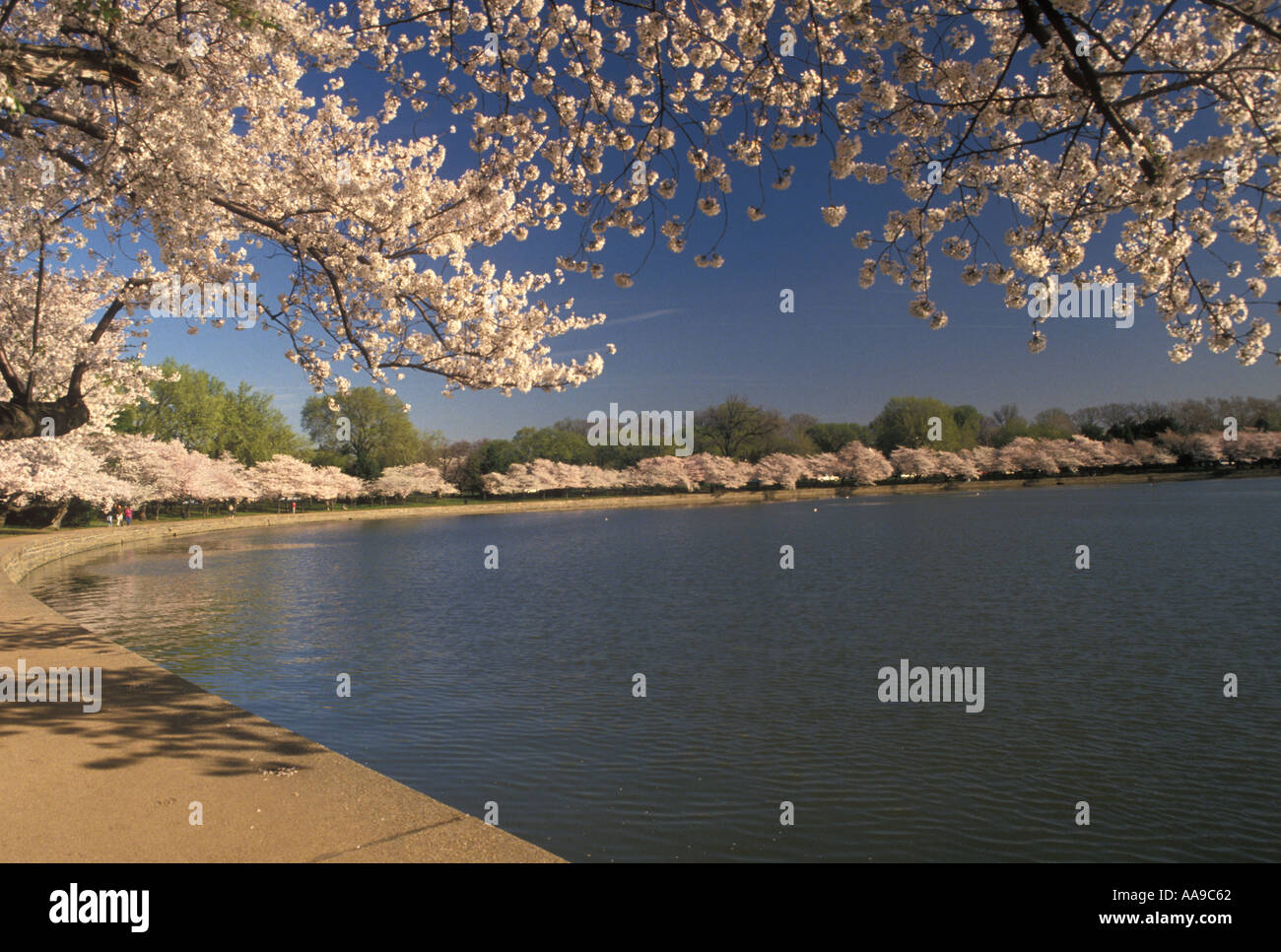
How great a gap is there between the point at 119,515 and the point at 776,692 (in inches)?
1903

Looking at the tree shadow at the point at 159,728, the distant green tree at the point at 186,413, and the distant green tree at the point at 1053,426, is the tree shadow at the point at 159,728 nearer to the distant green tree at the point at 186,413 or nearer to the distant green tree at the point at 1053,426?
the distant green tree at the point at 186,413

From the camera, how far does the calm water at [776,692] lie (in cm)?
650

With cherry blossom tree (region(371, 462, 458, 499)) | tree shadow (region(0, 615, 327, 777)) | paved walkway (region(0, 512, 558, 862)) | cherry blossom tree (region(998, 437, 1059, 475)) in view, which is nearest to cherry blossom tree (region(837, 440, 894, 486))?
cherry blossom tree (region(998, 437, 1059, 475))

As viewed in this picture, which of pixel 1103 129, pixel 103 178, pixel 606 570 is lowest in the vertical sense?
pixel 606 570

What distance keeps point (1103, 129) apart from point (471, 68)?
4.22 m

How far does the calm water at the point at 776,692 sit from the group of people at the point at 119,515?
2340 cm

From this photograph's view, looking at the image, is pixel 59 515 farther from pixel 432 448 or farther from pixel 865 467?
pixel 865 467

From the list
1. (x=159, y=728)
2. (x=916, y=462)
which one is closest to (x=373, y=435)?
(x=916, y=462)

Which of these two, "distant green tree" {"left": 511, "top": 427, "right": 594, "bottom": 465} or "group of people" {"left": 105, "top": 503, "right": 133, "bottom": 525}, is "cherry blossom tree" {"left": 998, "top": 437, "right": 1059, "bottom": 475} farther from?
"group of people" {"left": 105, "top": 503, "right": 133, "bottom": 525}

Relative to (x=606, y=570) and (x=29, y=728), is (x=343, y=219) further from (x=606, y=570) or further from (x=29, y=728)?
(x=606, y=570)

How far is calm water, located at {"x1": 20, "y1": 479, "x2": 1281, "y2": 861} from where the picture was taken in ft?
21.3

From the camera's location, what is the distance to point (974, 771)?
7504 mm

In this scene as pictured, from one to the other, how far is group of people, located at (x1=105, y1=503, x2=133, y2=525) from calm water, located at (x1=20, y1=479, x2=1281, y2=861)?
23402 mm
